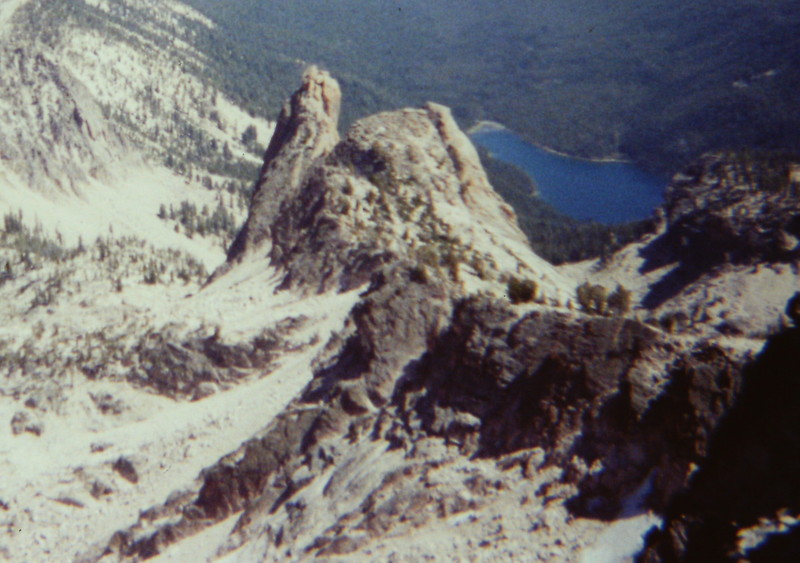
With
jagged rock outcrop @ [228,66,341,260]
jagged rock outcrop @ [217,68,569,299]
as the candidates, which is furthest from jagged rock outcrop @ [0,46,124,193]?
jagged rock outcrop @ [217,68,569,299]

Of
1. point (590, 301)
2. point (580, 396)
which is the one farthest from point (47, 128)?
point (580, 396)

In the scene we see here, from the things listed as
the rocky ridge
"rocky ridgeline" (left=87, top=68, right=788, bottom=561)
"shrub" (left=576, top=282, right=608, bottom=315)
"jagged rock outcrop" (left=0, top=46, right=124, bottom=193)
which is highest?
the rocky ridge

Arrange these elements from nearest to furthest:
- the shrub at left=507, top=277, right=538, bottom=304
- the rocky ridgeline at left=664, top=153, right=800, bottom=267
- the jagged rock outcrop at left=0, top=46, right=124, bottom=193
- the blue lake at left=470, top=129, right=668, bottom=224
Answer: the shrub at left=507, top=277, right=538, bottom=304, the rocky ridgeline at left=664, top=153, right=800, bottom=267, the jagged rock outcrop at left=0, top=46, right=124, bottom=193, the blue lake at left=470, top=129, right=668, bottom=224

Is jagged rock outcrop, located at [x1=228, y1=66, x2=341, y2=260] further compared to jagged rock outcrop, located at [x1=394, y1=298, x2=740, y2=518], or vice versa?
jagged rock outcrop, located at [x1=228, y1=66, x2=341, y2=260]

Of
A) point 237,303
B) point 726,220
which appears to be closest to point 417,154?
point 237,303

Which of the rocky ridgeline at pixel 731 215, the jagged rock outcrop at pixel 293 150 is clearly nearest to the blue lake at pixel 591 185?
the rocky ridgeline at pixel 731 215

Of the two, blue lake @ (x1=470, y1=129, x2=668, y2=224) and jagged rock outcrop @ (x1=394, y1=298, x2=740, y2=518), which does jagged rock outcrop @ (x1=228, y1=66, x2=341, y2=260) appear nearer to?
jagged rock outcrop @ (x1=394, y1=298, x2=740, y2=518)

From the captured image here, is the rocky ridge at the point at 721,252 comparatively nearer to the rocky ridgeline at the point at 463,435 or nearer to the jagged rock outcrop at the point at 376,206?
the jagged rock outcrop at the point at 376,206

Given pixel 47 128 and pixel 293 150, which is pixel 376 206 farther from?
pixel 47 128
